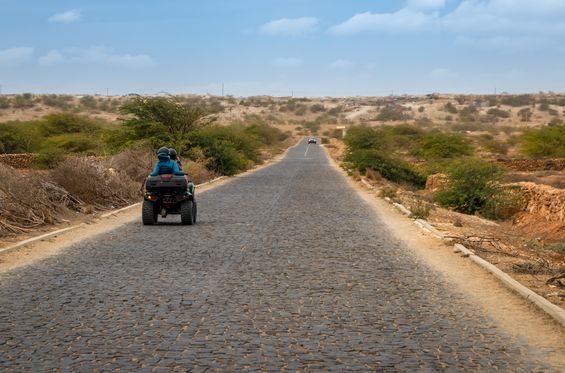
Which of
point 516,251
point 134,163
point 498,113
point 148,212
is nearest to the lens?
point 516,251

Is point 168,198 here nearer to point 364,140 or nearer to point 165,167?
point 165,167

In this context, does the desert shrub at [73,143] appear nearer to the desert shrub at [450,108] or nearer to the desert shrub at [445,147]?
the desert shrub at [445,147]

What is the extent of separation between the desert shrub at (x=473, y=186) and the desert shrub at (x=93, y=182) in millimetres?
10944

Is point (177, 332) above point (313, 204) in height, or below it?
above

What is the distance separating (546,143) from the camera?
2060 inches

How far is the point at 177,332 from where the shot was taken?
7.50 meters

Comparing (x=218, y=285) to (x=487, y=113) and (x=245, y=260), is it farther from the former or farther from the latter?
(x=487, y=113)

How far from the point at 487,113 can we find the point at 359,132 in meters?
121

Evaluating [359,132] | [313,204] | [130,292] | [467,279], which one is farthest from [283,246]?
[359,132]

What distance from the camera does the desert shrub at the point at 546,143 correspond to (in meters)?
51.3

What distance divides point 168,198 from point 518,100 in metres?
179

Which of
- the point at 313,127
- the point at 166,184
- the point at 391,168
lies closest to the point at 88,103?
the point at 313,127

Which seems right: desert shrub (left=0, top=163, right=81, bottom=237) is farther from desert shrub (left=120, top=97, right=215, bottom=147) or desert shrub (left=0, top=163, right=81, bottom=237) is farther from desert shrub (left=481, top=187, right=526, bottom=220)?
desert shrub (left=120, top=97, right=215, bottom=147)

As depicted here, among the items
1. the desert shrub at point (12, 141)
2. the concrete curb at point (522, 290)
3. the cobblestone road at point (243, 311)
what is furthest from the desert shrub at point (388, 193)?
the desert shrub at point (12, 141)
